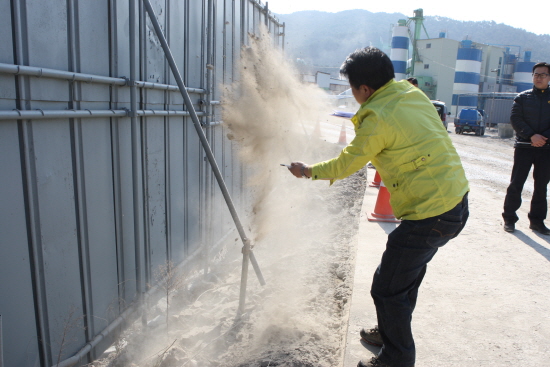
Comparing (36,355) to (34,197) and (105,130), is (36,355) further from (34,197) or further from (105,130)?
(105,130)

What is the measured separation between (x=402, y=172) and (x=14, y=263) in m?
2.19

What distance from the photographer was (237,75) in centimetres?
533

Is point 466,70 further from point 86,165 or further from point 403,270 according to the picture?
point 86,165

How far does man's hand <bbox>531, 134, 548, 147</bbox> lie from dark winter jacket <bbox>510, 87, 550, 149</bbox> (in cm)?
9

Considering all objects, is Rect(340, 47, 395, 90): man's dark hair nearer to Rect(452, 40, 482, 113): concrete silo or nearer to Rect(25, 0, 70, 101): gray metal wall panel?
Rect(25, 0, 70, 101): gray metal wall panel

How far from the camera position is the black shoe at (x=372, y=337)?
2.91 metres

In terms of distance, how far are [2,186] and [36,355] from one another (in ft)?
3.40

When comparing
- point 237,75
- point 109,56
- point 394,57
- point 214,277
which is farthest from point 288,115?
point 394,57

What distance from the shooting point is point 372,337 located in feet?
9.55

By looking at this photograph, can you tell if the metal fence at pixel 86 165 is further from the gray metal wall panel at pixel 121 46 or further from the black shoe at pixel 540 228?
the black shoe at pixel 540 228

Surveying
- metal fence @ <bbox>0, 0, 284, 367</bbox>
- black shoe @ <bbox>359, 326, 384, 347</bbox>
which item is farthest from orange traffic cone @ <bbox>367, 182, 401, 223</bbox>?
black shoe @ <bbox>359, 326, 384, 347</bbox>

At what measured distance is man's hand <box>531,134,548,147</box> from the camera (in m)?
4.92

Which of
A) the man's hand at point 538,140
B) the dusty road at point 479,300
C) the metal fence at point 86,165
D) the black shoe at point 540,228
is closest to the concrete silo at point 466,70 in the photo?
the black shoe at point 540,228

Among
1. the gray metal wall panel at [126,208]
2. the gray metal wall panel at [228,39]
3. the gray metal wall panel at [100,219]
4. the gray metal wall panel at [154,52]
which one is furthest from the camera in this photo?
the gray metal wall panel at [228,39]
